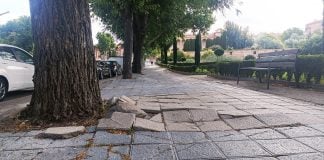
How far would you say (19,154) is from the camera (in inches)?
138

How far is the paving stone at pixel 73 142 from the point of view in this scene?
12.3ft

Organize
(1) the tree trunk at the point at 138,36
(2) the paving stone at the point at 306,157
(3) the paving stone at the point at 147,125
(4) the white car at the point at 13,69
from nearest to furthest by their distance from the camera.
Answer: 1. (2) the paving stone at the point at 306,157
2. (3) the paving stone at the point at 147,125
3. (4) the white car at the point at 13,69
4. (1) the tree trunk at the point at 138,36

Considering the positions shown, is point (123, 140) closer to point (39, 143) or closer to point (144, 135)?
point (144, 135)

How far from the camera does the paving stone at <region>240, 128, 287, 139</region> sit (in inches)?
157

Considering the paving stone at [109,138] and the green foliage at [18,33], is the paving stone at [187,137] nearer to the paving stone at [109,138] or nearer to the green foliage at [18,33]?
the paving stone at [109,138]

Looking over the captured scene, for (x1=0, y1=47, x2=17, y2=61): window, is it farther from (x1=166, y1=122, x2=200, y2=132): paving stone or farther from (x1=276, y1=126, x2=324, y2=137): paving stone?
(x1=276, y1=126, x2=324, y2=137): paving stone

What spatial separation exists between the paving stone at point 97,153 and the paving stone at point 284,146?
1748mm

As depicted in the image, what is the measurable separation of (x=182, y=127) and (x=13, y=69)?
276 inches

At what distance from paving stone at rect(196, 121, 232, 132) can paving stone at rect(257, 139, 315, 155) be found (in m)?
0.72

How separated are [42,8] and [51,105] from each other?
145 cm

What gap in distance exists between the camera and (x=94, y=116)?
497 cm

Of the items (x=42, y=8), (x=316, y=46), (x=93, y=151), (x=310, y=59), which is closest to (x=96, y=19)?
(x=316, y=46)

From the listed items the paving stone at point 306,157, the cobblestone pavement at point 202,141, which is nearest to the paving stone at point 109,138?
the cobblestone pavement at point 202,141

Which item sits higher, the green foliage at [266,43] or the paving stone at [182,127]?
the green foliage at [266,43]
